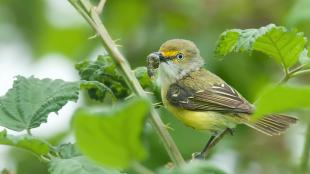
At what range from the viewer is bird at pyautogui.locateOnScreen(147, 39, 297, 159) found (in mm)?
4379

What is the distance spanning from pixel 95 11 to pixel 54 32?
17.6ft

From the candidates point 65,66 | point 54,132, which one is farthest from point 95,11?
point 65,66

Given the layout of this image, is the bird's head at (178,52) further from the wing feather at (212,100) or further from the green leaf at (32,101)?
the green leaf at (32,101)

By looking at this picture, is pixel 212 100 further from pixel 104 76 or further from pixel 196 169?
pixel 196 169

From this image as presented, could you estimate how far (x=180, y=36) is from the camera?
6.69 metres

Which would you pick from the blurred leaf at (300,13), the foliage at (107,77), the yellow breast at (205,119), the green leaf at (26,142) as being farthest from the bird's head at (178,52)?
the green leaf at (26,142)

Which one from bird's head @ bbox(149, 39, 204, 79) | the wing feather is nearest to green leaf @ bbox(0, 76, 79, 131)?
the wing feather

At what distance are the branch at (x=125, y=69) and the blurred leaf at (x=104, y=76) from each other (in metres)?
0.69

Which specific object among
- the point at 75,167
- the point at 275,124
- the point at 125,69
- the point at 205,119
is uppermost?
the point at 125,69

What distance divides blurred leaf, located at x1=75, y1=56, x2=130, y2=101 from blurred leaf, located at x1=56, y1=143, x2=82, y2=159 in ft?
1.96

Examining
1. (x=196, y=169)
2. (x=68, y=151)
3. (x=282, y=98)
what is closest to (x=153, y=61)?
(x=68, y=151)

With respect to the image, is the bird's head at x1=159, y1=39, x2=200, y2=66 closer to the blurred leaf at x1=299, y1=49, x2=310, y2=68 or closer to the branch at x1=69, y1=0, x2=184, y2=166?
the blurred leaf at x1=299, y1=49, x2=310, y2=68

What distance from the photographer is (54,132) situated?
6762 mm

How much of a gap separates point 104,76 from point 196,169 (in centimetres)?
172
